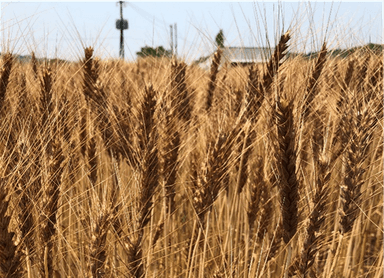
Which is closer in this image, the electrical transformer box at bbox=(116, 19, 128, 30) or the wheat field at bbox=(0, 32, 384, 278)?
the wheat field at bbox=(0, 32, 384, 278)

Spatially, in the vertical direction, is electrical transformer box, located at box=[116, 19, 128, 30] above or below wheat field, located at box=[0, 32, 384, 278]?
above

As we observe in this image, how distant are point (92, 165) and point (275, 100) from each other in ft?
4.54

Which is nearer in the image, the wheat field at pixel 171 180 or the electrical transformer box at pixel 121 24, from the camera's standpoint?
the wheat field at pixel 171 180

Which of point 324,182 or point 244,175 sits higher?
point 324,182

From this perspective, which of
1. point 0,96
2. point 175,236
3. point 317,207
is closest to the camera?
point 317,207

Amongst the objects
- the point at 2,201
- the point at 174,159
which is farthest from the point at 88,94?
the point at 2,201

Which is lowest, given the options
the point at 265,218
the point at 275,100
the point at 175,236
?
the point at 175,236

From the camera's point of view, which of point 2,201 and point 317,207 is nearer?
point 2,201

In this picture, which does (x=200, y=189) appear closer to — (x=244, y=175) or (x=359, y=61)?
(x=244, y=175)

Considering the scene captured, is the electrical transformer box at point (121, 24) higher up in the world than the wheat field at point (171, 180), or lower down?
higher up

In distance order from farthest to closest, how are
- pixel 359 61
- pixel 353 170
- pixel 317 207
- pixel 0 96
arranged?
pixel 359 61, pixel 0 96, pixel 353 170, pixel 317 207

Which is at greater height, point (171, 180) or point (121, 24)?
point (121, 24)

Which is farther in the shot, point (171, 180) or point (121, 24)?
point (121, 24)

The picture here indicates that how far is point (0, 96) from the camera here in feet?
7.43
